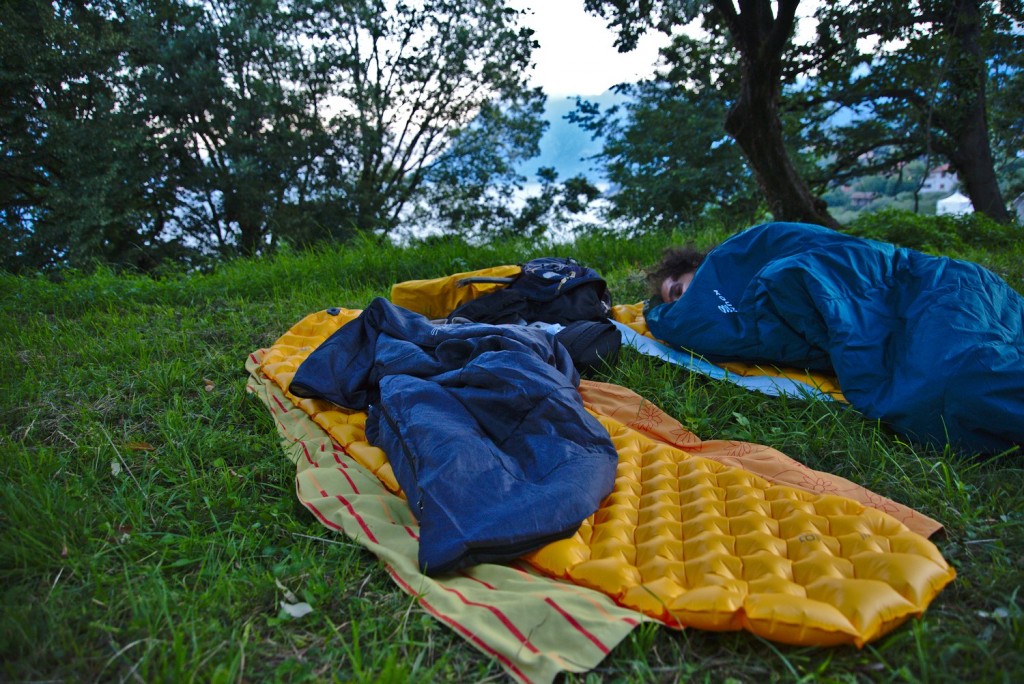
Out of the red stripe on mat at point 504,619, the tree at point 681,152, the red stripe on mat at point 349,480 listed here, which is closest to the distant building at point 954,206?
the tree at point 681,152

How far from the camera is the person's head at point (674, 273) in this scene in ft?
10.9

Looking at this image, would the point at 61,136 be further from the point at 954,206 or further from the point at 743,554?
the point at 954,206

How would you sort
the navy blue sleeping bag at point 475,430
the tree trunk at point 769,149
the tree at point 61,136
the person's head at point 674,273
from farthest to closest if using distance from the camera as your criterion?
the tree at point 61,136, the tree trunk at point 769,149, the person's head at point 674,273, the navy blue sleeping bag at point 475,430

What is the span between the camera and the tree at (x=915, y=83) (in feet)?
16.2

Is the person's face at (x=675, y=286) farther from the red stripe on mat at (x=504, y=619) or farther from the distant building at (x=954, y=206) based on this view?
the distant building at (x=954, y=206)

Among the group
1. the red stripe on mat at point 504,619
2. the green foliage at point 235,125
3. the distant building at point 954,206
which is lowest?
the distant building at point 954,206

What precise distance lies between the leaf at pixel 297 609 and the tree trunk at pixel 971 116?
18.5ft

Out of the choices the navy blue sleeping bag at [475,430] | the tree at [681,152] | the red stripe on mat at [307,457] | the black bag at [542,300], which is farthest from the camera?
the tree at [681,152]

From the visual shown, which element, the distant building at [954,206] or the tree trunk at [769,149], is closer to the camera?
the tree trunk at [769,149]

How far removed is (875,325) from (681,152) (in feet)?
23.7

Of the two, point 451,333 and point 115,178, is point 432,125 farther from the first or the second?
point 451,333

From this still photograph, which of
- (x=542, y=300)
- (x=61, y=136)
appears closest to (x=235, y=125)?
(x=61, y=136)

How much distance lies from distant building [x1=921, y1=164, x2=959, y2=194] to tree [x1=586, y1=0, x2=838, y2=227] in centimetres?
401

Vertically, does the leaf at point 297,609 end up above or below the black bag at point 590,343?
below
